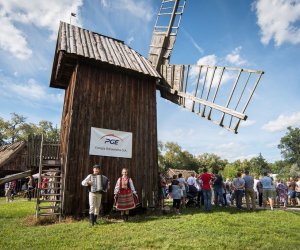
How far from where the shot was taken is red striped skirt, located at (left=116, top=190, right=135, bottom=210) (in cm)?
1099

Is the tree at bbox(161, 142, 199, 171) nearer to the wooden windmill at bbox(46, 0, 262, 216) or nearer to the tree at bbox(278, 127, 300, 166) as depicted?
the tree at bbox(278, 127, 300, 166)

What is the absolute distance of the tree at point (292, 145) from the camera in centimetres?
9350

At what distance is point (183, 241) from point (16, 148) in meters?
31.7

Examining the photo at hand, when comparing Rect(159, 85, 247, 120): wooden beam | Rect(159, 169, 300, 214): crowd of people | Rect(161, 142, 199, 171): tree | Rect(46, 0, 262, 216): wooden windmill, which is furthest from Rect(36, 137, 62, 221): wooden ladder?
Rect(161, 142, 199, 171): tree

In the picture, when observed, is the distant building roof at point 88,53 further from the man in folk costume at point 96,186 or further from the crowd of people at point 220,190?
the crowd of people at point 220,190

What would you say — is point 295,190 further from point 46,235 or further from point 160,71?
point 46,235

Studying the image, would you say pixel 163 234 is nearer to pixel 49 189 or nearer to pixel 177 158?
pixel 49 189

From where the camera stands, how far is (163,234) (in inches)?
338

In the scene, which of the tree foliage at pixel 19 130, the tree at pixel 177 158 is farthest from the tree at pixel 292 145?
the tree foliage at pixel 19 130

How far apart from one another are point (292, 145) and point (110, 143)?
94252 mm

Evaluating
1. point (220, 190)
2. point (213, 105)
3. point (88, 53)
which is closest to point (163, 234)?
point (213, 105)

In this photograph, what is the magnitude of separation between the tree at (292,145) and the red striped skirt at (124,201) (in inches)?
3651

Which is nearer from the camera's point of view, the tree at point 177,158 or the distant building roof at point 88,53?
the distant building roof at point 88,53

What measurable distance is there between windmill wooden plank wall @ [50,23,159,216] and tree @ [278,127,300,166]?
297ft
